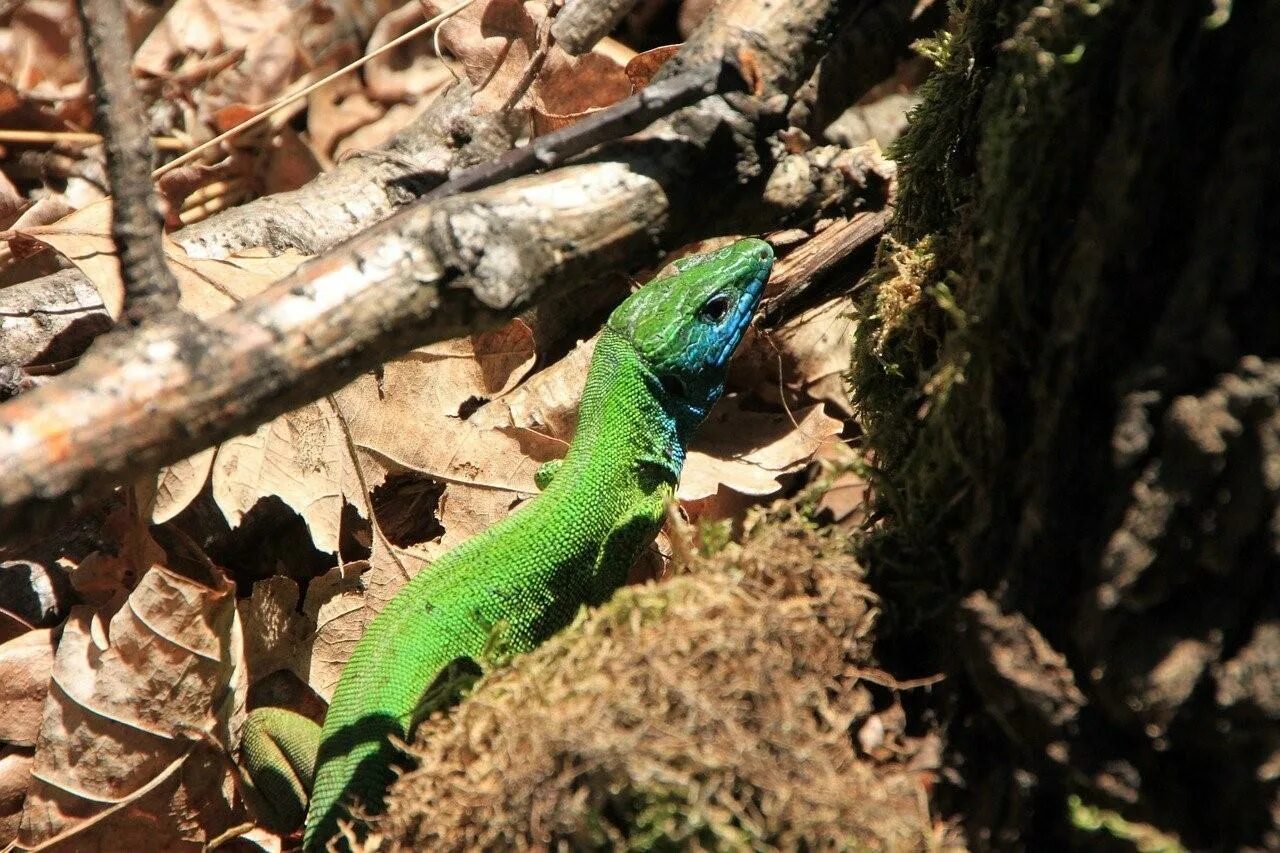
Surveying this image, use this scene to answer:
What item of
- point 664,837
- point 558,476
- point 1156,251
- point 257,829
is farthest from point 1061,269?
point 257,829

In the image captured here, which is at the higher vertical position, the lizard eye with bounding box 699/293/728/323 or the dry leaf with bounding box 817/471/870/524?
the lizard eye with bounding box 699/293/728/323

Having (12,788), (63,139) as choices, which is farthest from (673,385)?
(63,139)

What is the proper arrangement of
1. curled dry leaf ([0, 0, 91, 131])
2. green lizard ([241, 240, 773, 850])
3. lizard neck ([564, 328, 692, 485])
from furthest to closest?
curled dry leaf ([0, 0, 91, 131]), lizard neck ([564, 328, 692, 485]), green lizard ([241, 240, 773, 850])

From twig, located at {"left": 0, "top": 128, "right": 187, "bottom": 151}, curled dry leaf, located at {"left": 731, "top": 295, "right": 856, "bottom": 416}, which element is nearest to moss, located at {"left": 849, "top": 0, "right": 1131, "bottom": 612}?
curled dry leaf, located at {"left": 731, "top": 295, "right": 856, "bottom": 416}

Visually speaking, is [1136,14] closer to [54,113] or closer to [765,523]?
[765,523]

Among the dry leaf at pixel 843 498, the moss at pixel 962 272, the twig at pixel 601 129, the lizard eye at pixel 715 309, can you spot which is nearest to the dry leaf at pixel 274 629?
the lizard eye at pixel 715 309

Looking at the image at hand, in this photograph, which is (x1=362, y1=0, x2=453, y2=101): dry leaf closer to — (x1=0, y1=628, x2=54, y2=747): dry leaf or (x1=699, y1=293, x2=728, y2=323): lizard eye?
(x1=699, y1=293, x2=728, y2=323): lizard eye
